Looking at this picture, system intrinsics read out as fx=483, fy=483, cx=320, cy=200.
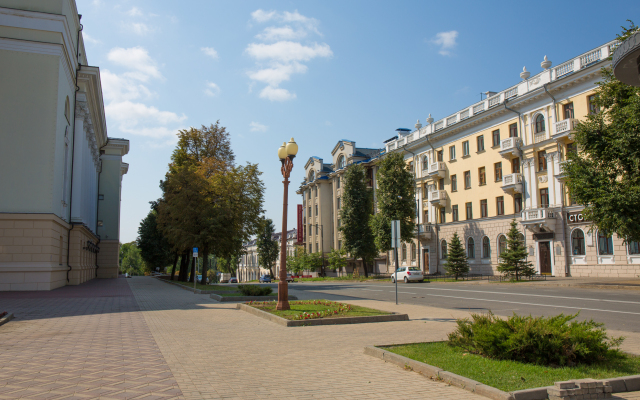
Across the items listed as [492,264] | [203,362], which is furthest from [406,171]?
[203,362]

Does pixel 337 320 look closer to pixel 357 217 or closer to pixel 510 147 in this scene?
pixel 510 147

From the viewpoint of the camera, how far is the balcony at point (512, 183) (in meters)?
39.5

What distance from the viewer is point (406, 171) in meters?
50.2

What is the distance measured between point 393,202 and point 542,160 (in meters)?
15.1

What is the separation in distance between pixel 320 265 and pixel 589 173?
49.3 meters

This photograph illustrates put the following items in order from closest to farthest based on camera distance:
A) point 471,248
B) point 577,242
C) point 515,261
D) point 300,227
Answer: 1. point 515,261
2. point 577,242
3. point 471,248
4. point 300,227

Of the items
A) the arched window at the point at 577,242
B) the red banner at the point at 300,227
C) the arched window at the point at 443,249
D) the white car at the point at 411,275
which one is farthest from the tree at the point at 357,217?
the red banner at the point at 300,227

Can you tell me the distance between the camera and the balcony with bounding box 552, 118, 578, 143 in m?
34.2

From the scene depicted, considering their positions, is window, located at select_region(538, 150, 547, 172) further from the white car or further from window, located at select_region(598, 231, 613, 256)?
the white car

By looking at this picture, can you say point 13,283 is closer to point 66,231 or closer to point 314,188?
point 66,231

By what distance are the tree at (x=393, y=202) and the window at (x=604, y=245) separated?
18.6m

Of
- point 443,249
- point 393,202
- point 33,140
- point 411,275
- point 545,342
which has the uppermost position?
point 33,140

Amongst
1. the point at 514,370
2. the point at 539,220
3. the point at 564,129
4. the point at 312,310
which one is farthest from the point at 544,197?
the point at 514,370

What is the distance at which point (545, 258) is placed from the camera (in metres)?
37.1
